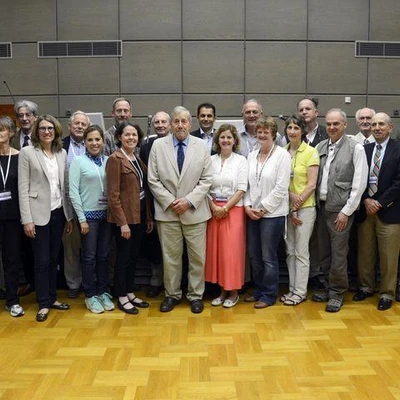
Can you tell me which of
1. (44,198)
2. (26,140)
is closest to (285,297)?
(44,198)

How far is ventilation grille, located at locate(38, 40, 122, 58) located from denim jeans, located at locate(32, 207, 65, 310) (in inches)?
156

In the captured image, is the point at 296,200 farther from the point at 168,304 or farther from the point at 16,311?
the point at 16,311

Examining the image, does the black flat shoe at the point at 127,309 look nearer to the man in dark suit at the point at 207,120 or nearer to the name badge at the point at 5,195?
the name badge at the point at 5,195

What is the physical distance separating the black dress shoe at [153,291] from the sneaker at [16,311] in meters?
1.00

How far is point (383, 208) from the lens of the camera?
3.30 meters

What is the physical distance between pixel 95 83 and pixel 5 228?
392 cm

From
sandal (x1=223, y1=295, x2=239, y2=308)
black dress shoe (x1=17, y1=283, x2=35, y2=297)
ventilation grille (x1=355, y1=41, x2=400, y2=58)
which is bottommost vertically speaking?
black dress shoe (x1=17, y1=283, x2=35, y2=297)

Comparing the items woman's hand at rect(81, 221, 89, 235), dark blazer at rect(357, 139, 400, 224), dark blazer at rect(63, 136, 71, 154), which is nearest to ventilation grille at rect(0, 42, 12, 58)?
dark blazer at rect(63, 136, 71, 154)

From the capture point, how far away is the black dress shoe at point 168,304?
3.29m

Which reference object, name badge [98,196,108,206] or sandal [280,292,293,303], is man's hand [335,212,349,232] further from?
name badge [98,196,108,206]

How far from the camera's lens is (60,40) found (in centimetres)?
646

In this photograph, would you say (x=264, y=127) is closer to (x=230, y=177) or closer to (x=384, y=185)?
(x=230, y=177)

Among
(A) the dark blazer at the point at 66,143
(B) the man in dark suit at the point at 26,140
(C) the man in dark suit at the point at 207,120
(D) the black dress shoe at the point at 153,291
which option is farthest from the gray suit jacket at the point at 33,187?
(C) the man in dark suit at the point at 207,120

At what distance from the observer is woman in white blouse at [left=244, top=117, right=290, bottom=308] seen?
3.24 metres
